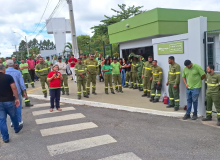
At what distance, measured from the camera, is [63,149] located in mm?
4617

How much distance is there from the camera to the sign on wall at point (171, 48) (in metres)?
7.46

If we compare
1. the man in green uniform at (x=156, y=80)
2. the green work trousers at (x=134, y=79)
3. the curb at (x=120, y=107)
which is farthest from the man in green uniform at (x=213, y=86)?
the green work trousers at (x=134, y=79)

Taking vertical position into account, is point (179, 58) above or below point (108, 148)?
above

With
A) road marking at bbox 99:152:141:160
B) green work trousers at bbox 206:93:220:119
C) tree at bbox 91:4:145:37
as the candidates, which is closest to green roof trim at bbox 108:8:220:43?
green work trousers at bbox 206:93:220:119

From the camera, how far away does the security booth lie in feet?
22.1

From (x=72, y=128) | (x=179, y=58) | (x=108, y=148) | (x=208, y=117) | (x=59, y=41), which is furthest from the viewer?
(x=59, y=41)

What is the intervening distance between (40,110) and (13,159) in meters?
3.90

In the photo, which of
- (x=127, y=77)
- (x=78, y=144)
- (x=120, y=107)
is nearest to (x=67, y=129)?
(x=78, y=144)

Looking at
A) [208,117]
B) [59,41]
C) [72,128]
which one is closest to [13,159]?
[72,128]

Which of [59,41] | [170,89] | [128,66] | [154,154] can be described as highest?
[59,41]

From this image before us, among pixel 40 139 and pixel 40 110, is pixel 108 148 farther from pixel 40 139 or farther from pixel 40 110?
pixel 40 110

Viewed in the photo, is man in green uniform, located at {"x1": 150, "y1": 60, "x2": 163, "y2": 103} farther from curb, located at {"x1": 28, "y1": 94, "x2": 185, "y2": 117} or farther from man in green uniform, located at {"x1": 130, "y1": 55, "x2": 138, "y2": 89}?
man in green uniform, located at {"x1": 130, "y1": 55, "x2": 138, "y2": 89}

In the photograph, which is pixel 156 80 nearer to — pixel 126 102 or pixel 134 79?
pixel 126 102

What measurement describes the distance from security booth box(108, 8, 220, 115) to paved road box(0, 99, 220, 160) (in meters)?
1.93
